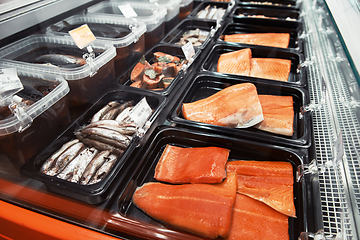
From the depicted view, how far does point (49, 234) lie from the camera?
1.22m

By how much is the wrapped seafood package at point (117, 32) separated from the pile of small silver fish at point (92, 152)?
0.73m

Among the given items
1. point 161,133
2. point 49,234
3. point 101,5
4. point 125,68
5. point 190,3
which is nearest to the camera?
point 49,234

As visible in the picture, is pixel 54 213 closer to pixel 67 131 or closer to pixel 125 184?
pixel 125 184

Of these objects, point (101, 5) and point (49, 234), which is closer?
point (49, 234)

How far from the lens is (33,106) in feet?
4.69

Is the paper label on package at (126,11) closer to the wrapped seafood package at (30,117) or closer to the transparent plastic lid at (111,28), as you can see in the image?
the transparent plastic lid at (111,28)

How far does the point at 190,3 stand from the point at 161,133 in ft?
9.54

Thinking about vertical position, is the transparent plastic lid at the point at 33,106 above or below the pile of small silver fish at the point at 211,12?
below

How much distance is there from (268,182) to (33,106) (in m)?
1.51

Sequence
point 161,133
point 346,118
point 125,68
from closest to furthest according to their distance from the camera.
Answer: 1. point 346,118
2. point 161,133
3. point 125,68

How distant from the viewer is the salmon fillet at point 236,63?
2699 mm

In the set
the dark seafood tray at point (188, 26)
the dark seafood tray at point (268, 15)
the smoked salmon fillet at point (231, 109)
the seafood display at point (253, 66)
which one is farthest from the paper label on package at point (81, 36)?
the dark seafood tray at point (268, 15)

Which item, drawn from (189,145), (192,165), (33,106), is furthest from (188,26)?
(33,106)

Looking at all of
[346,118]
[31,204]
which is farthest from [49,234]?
[346,118]
